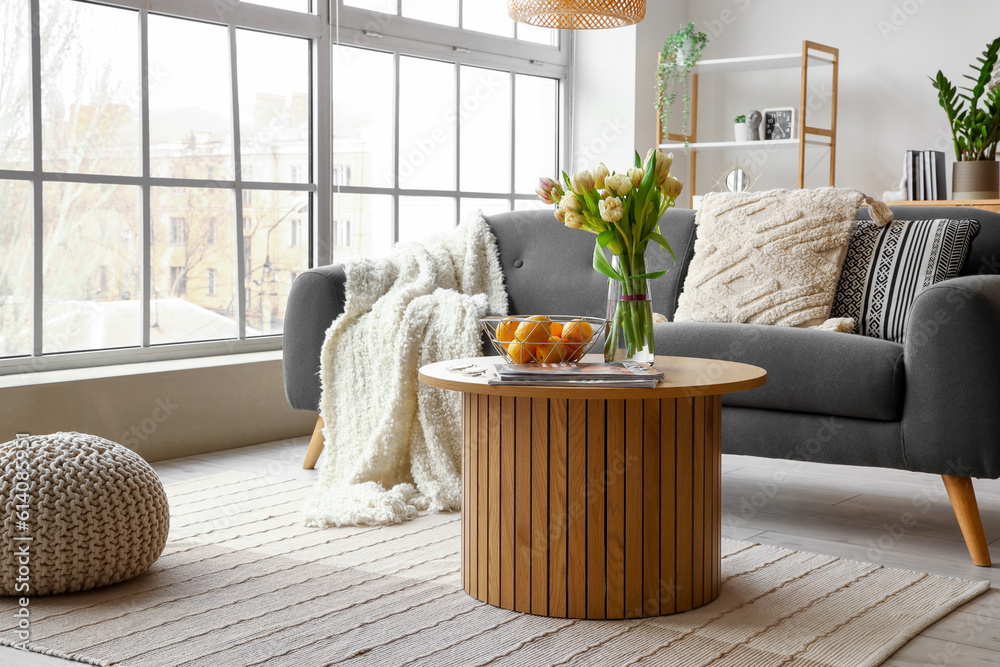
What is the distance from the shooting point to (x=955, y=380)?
88.2 inches

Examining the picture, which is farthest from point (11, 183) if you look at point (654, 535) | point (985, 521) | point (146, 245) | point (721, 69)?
point (721, 69)

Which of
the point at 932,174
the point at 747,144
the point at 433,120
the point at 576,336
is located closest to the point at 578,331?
the point at 576,336

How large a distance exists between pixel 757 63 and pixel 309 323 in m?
3.09

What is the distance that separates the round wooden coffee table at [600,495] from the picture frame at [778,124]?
11.5ft

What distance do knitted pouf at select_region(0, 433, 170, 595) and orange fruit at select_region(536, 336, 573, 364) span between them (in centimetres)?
85

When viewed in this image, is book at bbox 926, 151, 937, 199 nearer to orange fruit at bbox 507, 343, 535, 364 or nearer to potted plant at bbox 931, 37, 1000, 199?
potted plant at bbox 931, 37, 1000, 199

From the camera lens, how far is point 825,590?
6.58 feet

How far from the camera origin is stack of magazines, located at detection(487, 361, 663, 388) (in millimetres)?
1766

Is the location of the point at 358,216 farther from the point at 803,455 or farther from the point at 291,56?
the point at 803,455

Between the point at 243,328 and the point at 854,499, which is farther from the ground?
the point at 243,328

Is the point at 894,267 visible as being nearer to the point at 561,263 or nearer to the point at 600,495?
the point at 561,263

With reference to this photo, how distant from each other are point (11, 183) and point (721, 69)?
11.8 feet

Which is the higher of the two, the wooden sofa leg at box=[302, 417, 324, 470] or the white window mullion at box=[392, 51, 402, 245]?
the white window mullion at box=[392, 51, 402, 245]

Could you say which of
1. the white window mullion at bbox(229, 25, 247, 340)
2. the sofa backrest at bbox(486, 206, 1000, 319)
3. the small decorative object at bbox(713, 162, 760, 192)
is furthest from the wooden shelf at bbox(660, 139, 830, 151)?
the white window mullion at bbox(229, 25, 247, 340)
